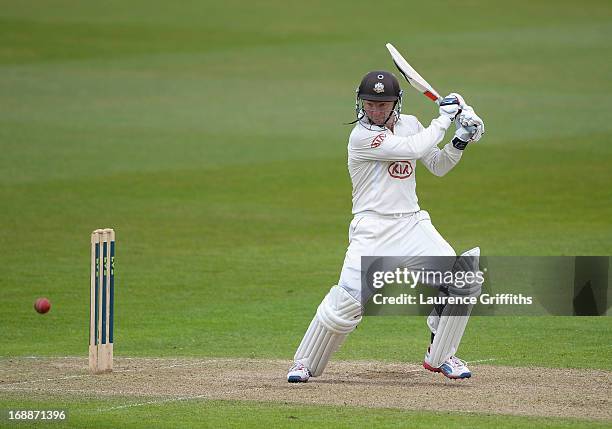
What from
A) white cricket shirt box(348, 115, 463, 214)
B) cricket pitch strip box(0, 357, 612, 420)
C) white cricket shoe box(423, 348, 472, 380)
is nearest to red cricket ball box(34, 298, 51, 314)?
cricket pitch strip box(0, 357, 612, 420)

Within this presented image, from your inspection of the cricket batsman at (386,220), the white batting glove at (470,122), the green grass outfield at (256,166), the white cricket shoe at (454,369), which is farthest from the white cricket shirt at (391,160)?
the green grass outfield at (256,166)

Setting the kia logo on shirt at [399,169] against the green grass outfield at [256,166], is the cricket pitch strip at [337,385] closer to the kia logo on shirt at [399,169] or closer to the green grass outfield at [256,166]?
the green grass outfield at [256,166]

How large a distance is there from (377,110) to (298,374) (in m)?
1.86

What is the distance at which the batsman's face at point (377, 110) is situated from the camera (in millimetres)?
8664

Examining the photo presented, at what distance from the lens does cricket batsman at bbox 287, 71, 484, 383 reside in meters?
8.45

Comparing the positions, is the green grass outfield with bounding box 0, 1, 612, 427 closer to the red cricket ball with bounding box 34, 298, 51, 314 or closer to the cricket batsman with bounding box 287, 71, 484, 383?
the red cricket ball with bounding box 34, 298, 51, 314

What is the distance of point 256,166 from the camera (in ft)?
70.3

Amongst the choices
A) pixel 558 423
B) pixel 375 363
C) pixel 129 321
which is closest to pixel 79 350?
pixel 129 321

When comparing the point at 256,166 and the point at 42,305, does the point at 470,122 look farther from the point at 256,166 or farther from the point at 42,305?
the point at 256,166

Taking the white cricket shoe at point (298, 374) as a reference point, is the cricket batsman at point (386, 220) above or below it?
above

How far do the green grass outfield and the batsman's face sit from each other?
6.88 ft

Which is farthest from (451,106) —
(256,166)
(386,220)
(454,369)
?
(256,166)

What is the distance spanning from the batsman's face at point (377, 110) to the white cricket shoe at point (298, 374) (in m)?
1.74

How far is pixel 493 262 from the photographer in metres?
14.3
